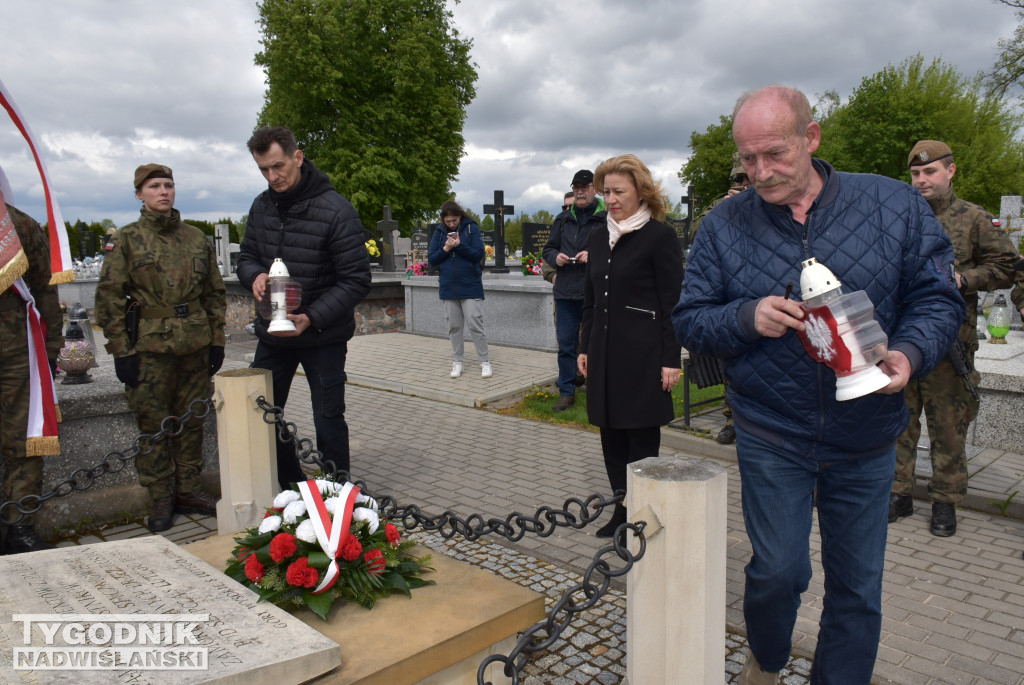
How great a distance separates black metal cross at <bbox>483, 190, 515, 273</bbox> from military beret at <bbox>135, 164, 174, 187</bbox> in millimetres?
10081

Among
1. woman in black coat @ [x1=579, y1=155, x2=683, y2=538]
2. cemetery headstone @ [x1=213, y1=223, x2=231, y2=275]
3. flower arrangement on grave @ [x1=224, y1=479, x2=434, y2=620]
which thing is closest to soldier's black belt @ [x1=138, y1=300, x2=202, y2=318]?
flower arrangement on grave @ [x1=224, y1=479, x2=434, y2=620]

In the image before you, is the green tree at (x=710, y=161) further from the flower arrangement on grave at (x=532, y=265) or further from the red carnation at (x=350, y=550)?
the red carnation at (x=350, y=550)

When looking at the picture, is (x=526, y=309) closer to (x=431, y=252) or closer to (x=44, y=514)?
(x=431, y=252)

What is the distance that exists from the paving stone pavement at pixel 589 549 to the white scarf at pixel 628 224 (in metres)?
1.48

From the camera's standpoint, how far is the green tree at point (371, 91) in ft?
95.7

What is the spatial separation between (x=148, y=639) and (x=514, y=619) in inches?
42.8

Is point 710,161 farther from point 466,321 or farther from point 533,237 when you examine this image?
point 466,321

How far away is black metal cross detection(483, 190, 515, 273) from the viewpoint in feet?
47.6

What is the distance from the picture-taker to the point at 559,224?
7.71m

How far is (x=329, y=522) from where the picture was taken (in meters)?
2.63

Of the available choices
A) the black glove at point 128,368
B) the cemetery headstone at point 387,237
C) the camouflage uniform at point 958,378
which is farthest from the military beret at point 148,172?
the cemetery headstone at point 387,237

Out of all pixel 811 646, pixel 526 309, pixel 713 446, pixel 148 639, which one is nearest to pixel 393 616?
pixel 148 639

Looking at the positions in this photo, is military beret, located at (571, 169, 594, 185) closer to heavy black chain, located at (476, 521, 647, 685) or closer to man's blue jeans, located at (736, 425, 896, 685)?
man's blue jeans, located at (736, 425, 896, 685)

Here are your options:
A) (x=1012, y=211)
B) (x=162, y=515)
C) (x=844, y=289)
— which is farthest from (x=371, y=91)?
(x=844, y=289)
